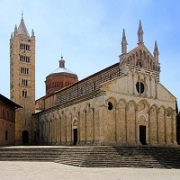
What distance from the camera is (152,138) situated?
3816 cm

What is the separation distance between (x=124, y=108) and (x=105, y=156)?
33.5 feet

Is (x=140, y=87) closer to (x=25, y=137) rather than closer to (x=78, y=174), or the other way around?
(x=78, y=174)

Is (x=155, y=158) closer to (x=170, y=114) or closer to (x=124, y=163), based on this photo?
(x=124, y=163)

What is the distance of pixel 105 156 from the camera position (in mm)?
26484

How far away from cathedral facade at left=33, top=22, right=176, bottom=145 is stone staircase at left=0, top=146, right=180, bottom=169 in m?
5.89

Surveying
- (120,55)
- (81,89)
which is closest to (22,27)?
(81,89)

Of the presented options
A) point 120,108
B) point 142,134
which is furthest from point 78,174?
point 142,134

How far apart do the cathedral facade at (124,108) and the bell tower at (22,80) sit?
31.9 ft

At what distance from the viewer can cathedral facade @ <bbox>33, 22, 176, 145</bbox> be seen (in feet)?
113

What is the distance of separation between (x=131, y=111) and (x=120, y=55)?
21.6ft

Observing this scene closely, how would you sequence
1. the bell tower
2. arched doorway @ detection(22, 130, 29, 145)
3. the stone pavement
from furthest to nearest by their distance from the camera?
arched doorway @ detection(22, 130, 29, 145) → the bell tower → the stone pavement

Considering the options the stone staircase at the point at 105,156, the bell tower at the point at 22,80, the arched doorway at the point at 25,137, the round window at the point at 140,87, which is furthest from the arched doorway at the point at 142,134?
the arched doorway at the point at 25,137

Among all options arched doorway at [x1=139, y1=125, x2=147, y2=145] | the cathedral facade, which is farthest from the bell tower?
arched doorway at [x1=139, y1=125, x2=147, y2=145]

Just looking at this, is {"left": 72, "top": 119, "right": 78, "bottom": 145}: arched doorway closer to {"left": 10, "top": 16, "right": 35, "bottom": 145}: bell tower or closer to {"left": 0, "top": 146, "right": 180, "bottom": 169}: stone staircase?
{"left": 0, "top": 146, "right": 180, "bottom": 169}: stone staircase
